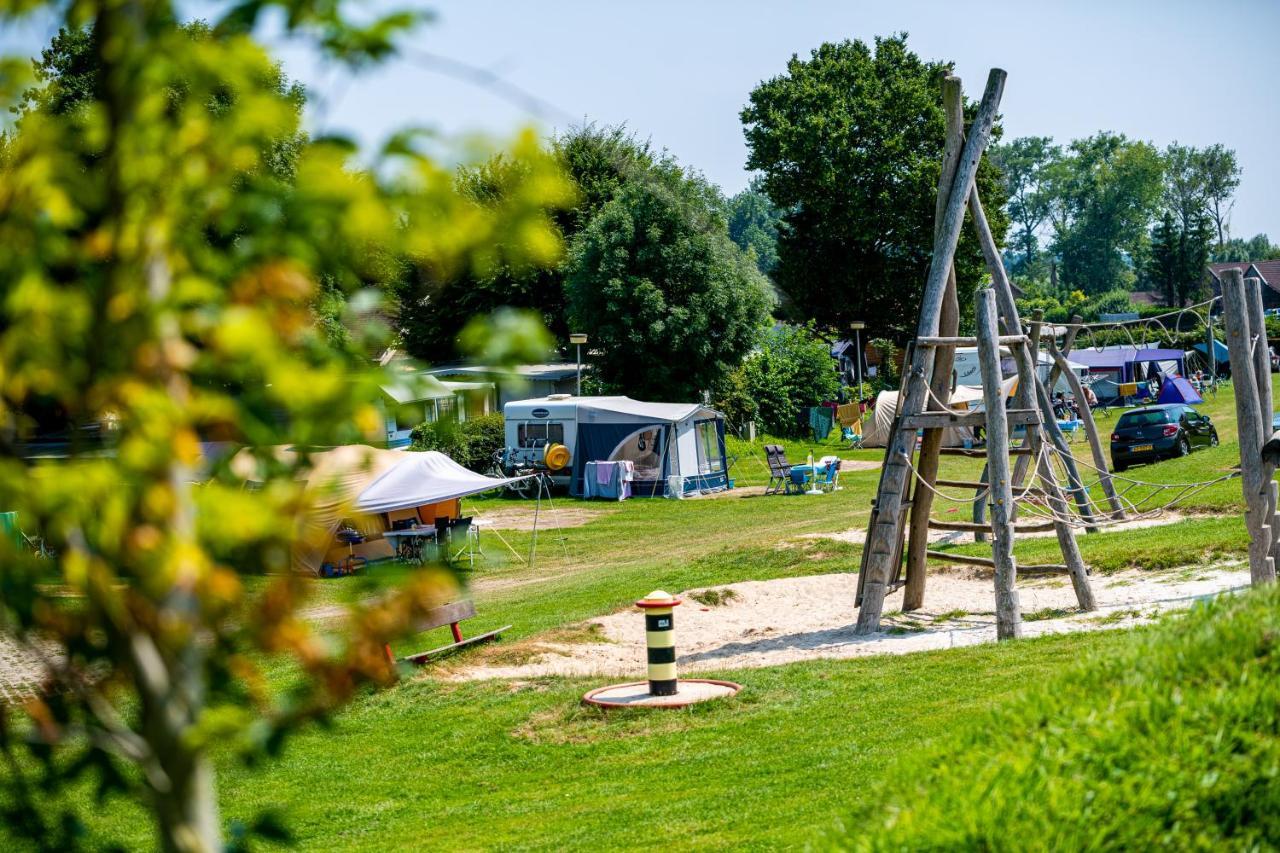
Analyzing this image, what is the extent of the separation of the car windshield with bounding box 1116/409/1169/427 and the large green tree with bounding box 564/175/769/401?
14760 millimetres

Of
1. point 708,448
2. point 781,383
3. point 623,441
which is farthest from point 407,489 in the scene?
point 781,383

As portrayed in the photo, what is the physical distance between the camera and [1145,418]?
101 feet

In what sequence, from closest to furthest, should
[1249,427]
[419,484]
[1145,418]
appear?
[1249,427] < [419,484] < [1145,418]

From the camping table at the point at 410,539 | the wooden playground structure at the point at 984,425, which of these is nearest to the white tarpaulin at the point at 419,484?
the camping table at the point at 410,539

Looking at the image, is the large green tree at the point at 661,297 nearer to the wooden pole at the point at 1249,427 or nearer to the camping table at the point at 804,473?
the camping table at the point at 804,473

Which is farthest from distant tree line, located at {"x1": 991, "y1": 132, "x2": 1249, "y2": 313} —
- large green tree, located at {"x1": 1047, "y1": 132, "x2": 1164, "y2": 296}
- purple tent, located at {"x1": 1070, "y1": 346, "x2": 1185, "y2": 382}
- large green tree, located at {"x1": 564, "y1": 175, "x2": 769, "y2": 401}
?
large green tree, located at {"x1": 564, "y1": 175, "x2": 769, "y2": 401}

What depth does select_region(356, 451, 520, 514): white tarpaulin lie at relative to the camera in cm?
2056

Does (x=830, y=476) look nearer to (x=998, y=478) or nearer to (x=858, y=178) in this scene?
(x=998, y=478)

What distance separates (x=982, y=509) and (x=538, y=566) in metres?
8.21

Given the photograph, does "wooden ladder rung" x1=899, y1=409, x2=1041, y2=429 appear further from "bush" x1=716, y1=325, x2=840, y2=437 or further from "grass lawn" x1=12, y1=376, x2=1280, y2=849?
"bush" x1=716, y1=325, x2=840, y2=437

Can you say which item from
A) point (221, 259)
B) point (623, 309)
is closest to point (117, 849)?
point (221, 259)

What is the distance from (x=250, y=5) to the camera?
228 cm

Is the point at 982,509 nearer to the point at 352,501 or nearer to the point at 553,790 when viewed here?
the point at 553,790

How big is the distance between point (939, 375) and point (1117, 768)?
10470 millimetres
